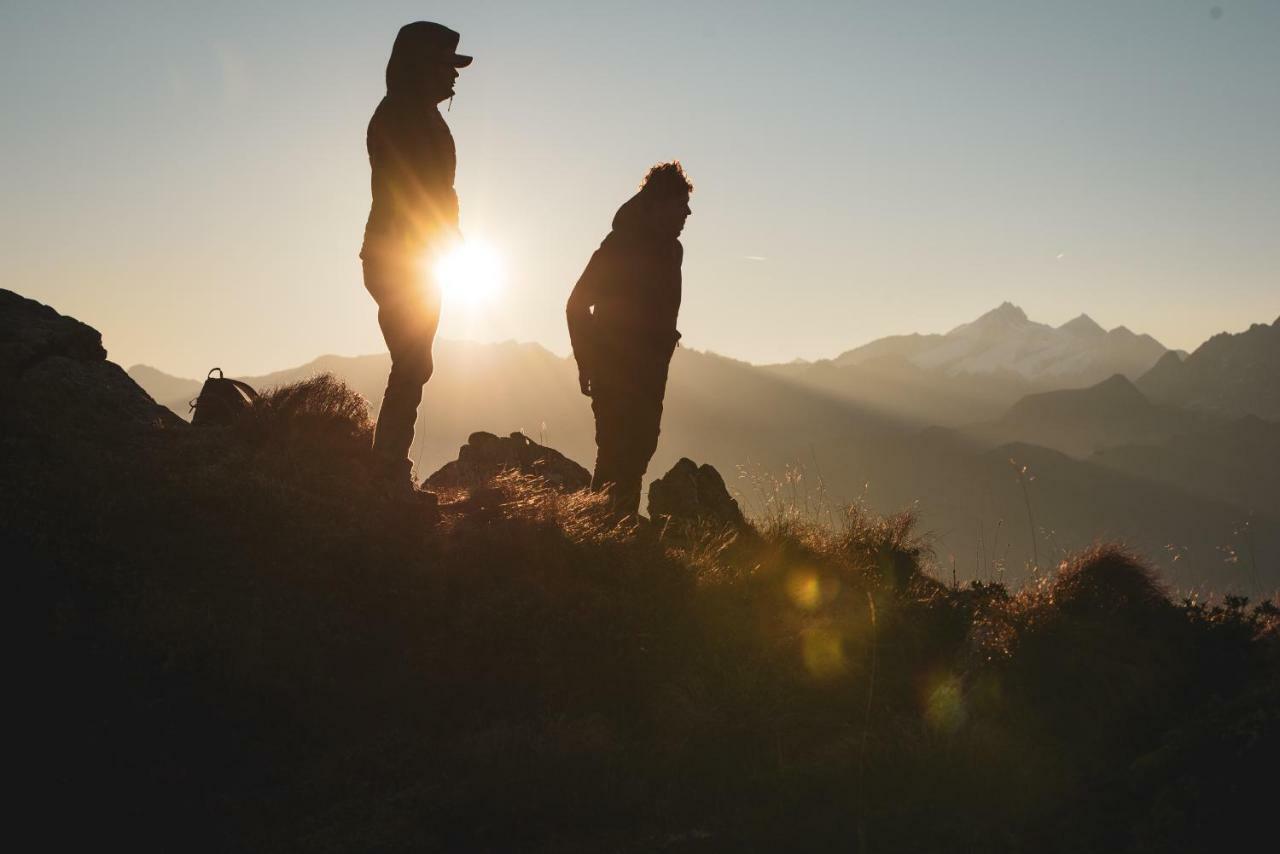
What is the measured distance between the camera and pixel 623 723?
199 inches

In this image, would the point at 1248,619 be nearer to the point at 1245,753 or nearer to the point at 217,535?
the point at 1245,753

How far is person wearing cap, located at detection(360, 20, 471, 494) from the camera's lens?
7.73 m

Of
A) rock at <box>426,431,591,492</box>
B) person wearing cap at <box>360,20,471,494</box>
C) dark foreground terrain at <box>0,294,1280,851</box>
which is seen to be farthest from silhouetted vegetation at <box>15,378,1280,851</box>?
rock at <box>426,431,591,492</box>

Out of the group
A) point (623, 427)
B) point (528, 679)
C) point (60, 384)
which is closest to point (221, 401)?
point (60, 384)

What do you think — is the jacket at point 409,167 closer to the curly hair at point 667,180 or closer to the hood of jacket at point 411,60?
the hood of jacket at point 411,60

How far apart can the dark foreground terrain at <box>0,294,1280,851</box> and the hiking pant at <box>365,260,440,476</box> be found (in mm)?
854

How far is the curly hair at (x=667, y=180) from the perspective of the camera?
28.2 ft

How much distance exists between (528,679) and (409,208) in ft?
14.7

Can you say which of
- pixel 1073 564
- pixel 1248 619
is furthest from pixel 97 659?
pixel 1248 619

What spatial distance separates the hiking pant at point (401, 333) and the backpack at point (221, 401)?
117 centimetres

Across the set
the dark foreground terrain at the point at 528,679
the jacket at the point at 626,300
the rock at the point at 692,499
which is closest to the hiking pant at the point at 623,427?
the jacket at the point at 626,300

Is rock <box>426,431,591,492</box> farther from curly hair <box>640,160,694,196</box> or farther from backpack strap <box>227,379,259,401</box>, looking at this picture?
curly hair <box>640,160,694,196</box>

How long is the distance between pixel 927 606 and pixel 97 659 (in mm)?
5586

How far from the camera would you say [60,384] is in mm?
6980
